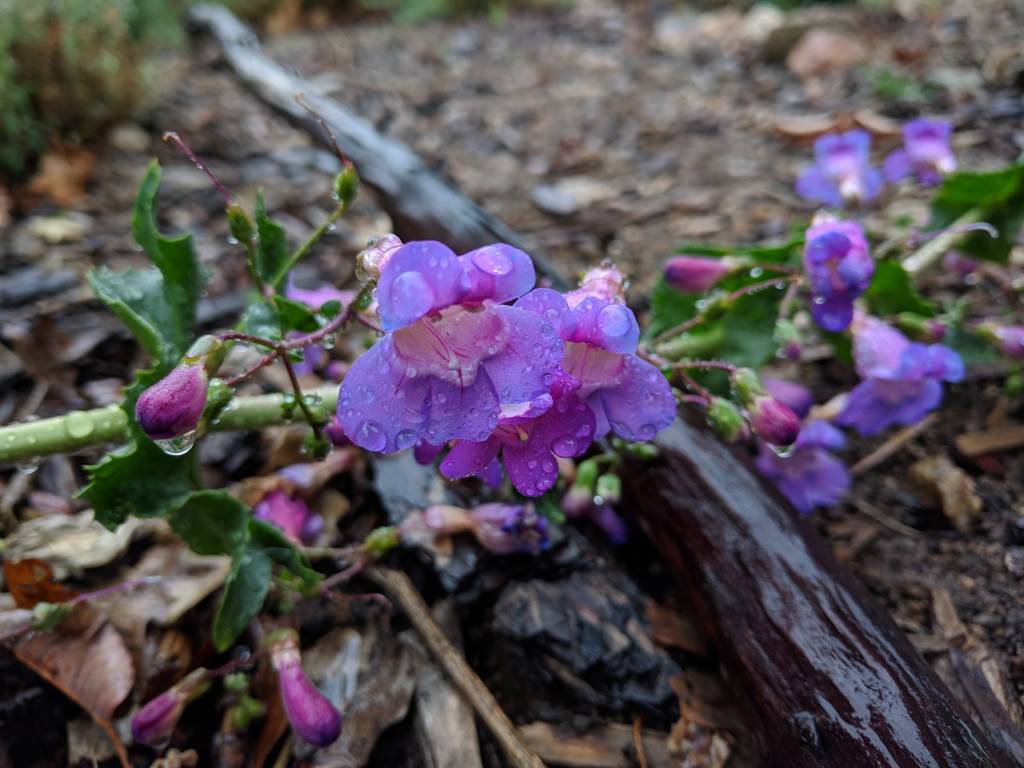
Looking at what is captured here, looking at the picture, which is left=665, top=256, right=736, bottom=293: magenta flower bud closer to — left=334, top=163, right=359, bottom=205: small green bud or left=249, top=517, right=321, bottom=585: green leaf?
left=334, top=163, right=359, bottom=205: small green bud

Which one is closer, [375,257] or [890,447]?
[375,257]

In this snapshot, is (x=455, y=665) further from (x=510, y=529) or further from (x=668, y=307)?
(x=668, y=307)

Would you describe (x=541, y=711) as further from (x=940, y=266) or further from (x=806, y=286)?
(x=940, y=266)

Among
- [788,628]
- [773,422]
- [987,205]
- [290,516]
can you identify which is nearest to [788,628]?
[788,628]

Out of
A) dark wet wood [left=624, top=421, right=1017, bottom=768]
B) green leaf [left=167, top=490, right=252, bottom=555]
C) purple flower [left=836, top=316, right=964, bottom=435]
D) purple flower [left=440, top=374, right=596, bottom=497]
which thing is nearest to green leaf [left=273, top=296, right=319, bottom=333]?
green leaf [left=167, top=490, right=252, bottom=555]

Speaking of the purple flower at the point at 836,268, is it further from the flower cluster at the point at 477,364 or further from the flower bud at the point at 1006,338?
the flower cluster at the point at 477,364

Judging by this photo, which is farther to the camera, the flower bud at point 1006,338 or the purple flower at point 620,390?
the flower bud at point 1006,338

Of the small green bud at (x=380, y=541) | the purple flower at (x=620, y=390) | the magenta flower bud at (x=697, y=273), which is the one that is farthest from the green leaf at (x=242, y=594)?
the magenta flower bud at (x=697, y=273)
